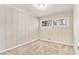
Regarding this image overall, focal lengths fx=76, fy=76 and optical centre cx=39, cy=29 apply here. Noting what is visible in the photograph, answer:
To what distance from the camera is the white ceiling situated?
123 cm

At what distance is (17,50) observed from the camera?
4.25 ft

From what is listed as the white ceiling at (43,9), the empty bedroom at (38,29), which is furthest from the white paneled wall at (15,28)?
the white ceiling at (43,9)

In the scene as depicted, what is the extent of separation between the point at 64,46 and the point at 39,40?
1.49 ft

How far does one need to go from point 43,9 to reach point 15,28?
2.01 ft

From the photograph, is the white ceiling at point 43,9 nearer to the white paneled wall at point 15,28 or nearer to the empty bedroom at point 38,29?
the empty bedroom at point 38,29

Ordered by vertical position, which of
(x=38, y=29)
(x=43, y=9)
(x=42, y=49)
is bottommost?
(x=42, y=49)

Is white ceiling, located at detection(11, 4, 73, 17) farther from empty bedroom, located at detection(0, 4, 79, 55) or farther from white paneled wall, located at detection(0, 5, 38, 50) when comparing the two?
white paneled wall, located at detection(0, 5, 38, 50)

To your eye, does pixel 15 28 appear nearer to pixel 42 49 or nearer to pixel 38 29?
pixel 38 29

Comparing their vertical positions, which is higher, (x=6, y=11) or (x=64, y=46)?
(x=6, y=11)

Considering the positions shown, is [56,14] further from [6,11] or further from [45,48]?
[6,11]

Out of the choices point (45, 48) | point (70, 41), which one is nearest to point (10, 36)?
point (45, 48)

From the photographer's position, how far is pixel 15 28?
1.39m

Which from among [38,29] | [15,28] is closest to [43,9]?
[38,29]
